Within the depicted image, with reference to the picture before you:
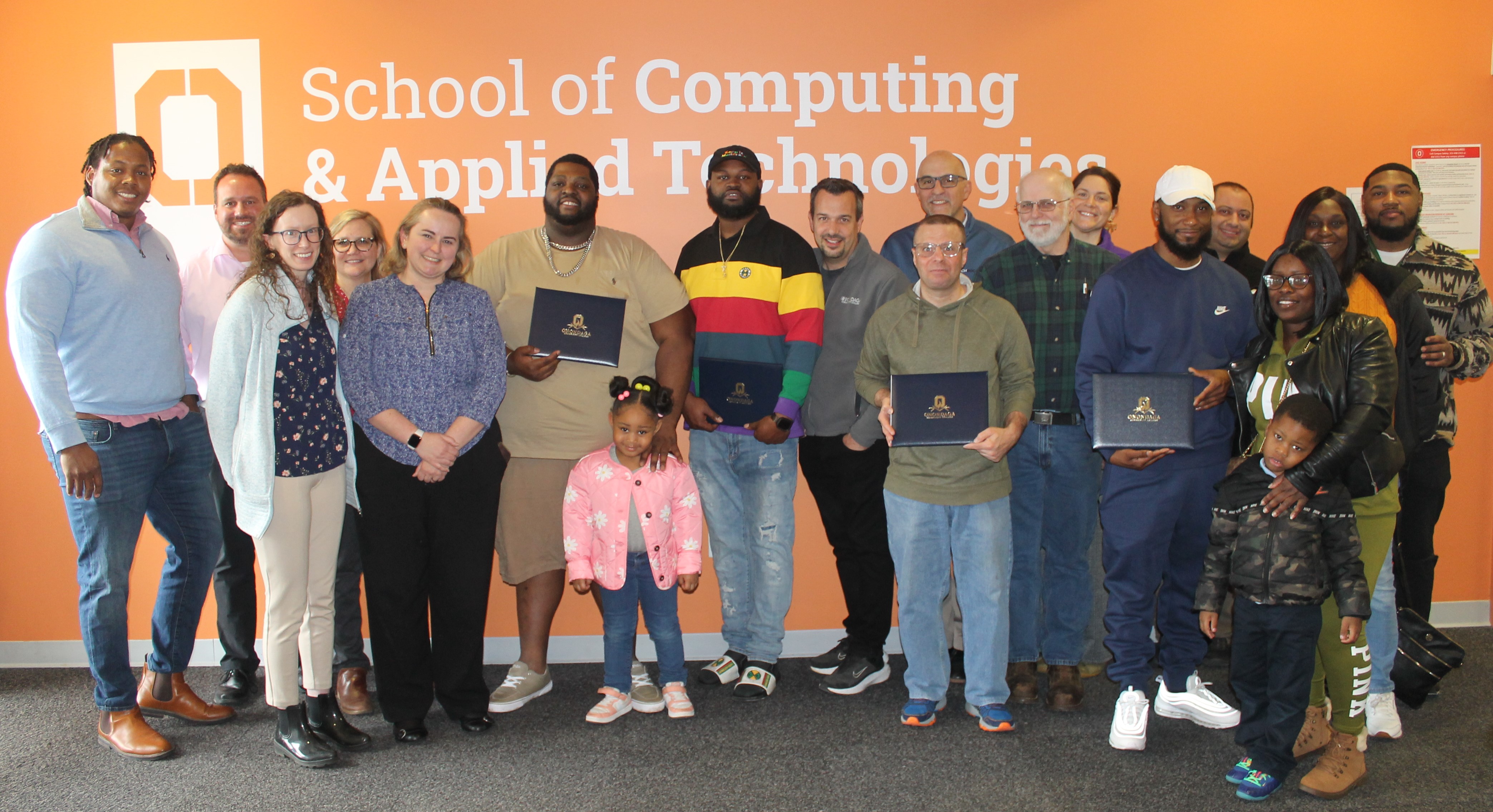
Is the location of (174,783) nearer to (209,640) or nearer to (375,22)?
(209,640)

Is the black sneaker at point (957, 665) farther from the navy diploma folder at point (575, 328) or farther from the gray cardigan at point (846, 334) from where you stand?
the navy diploma folder at point (575, 328)

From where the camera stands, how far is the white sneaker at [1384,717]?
3.11m

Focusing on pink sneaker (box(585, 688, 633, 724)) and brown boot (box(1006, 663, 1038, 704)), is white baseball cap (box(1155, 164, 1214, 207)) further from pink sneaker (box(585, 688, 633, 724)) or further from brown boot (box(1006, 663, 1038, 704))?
pink sneaker (box(585, 688, 633, 724))

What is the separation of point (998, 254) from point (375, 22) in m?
2.90

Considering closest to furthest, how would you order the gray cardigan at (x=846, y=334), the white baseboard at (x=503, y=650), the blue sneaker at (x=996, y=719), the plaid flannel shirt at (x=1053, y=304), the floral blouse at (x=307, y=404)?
1. the floral blouse at (x=307, y=404)
2. the blue sneaker at (x=996, y=719)
3. the plaid flannel shirt at (x=1053, y=304)
4. the gray cardigan at (x=846, y=334)
5. the white baseboard at (x=503, y=650)

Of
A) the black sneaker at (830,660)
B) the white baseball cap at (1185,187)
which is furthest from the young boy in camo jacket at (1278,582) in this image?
the black sneaker at (830,660)

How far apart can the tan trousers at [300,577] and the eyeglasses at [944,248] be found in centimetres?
211

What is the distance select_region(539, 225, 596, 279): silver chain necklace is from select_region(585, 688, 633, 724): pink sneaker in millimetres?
1593

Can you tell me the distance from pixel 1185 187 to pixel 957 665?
208cm

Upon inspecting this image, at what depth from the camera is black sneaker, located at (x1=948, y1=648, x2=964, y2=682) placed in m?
3.70

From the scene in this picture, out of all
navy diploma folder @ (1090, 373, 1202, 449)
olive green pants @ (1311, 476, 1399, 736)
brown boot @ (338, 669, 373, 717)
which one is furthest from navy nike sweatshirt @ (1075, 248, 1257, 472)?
brown boot @ (338, 669, 373, 717)

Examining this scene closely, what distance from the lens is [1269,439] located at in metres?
2.64

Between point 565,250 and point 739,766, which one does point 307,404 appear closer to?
point 565,250

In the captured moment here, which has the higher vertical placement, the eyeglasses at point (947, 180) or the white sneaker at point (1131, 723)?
the eyeglasses at point (947, 180)
